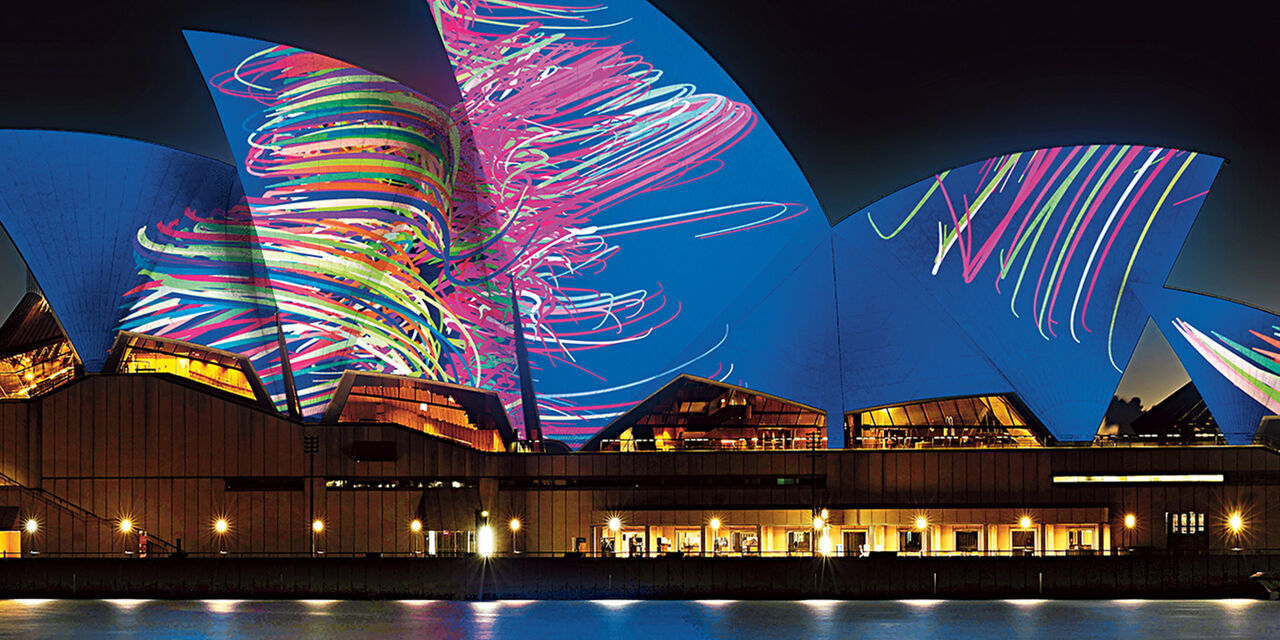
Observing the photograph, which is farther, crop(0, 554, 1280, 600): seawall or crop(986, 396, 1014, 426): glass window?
crop(986, 396, 1014, 426): glass window

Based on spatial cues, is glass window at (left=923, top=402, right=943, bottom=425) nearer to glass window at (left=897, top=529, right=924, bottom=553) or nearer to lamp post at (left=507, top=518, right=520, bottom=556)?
glass window at (left=897, top=529, right=924, bottom=553)

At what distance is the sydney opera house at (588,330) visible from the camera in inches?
1887

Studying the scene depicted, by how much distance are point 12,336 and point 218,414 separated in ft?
67.7

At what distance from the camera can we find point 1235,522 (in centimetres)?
4684

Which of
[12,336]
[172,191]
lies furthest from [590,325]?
[12,336]

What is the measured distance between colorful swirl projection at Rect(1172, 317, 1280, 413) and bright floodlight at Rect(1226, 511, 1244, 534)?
18.7 ft

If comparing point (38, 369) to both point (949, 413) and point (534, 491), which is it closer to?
point (534, 491)

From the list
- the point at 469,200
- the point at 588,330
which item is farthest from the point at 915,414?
the point at 469,200

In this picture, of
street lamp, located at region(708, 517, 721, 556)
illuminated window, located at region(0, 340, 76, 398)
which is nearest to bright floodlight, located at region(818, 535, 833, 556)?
street lamp, located at region(708, 517, 721, 556)

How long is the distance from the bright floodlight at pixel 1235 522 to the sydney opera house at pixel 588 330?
111 millimetres

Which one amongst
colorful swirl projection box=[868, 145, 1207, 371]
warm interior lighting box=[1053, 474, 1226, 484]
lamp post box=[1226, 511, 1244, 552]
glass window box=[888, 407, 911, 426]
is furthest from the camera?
glass window box=[888, 407, 911, 426]

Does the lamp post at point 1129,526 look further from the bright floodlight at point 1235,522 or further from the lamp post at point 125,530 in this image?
the lamp post at point 125,530

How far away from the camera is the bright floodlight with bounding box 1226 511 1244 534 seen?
46.7 metres

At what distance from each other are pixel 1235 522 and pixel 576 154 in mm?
27204
